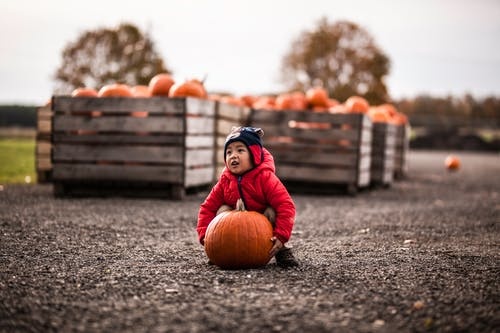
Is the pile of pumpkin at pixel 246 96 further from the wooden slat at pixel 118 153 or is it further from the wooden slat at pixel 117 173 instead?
the wooden slat at pixel 117 173

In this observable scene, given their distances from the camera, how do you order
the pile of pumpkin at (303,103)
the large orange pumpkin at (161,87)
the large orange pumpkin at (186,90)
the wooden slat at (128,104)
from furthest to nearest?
the pile of pumpkin at (303,103), the large orange pumpkin at (161,87), the large orange pumpkin at (186,90), the wooden slat at (128,104)

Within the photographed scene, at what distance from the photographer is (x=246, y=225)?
399 cm

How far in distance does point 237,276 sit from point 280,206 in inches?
24.9

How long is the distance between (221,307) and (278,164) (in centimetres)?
666

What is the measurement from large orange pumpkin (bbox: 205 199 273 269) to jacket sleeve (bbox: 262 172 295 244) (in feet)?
0.26

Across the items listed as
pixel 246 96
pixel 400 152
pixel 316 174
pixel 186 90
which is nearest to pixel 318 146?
pixel 316 174

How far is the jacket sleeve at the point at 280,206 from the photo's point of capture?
4070 mm

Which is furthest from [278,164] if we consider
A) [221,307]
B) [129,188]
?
[221,307]

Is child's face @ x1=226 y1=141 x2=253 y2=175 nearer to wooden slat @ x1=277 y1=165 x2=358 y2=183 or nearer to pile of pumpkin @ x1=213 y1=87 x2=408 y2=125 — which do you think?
wooden slat @ x1=277 y1=165 x2=358 y2=183

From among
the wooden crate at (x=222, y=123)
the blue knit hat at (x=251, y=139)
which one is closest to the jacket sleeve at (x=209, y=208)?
the blue knit hat at (x=251, y=139)

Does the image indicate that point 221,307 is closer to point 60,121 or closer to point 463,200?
point 60,121

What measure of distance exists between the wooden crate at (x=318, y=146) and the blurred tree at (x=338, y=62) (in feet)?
41.1

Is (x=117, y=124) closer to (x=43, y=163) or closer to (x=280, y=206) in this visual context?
(x=43, y=163)

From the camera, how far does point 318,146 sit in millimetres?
9422
